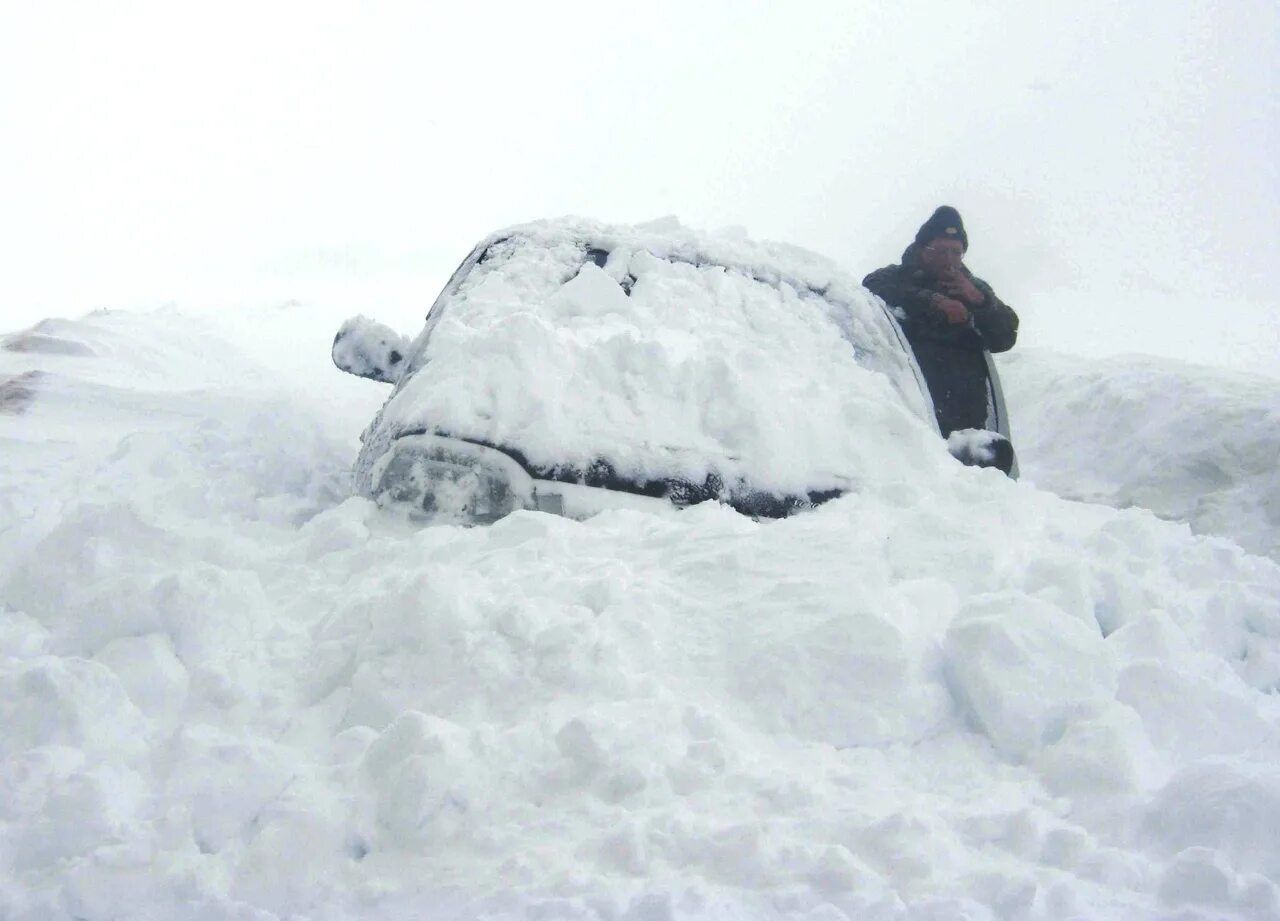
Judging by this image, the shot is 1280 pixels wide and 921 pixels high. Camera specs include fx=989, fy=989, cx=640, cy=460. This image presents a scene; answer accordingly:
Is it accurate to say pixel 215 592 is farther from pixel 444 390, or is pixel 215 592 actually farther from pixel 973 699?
pixel 973 699

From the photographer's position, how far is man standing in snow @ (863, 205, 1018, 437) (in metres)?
4.32

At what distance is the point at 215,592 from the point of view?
2100 mm

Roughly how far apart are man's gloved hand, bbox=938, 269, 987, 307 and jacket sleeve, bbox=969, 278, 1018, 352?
0.03 m

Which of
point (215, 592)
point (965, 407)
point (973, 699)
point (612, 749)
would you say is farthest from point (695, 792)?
point (965, 407)

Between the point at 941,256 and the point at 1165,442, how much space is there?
1.63 meters

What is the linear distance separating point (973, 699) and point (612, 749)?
27.4 inches

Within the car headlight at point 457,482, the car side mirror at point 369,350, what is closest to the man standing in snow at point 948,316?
the car headlight at point 457,482

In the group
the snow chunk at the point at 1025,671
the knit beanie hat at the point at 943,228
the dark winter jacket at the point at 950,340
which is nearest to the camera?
the snow chunk at the point at 1025,671

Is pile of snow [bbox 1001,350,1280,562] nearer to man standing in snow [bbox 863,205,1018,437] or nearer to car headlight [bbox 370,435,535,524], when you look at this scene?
man standing in snow [bbox 863,205,1018,437]

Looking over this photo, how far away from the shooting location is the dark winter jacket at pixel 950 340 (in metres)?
4.28

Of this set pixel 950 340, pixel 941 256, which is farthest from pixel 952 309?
pixel 941 256

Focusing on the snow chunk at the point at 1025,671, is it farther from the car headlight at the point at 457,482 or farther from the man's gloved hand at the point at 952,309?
the man's gloved hand at the point at 952,309

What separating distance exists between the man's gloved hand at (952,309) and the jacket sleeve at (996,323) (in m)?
0.13

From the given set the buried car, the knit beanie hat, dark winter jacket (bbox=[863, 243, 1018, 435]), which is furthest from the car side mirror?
the knit beanie hat
